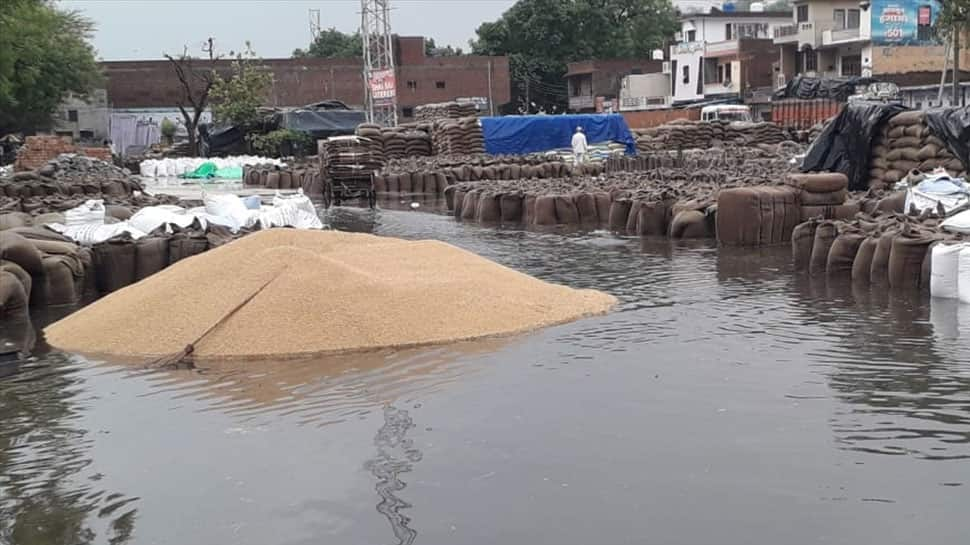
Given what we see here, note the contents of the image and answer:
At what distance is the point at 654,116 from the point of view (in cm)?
5181

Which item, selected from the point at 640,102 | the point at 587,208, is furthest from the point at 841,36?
the point at 587,208

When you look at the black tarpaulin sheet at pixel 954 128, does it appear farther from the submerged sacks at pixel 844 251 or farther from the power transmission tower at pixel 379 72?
the power transmission tower at pixel 379 72

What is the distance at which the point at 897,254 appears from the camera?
10.6 metres

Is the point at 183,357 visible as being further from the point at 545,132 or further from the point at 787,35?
the point at 787,35

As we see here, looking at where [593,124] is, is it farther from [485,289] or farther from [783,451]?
[783,451]

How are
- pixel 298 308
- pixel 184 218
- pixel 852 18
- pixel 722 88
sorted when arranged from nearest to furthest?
pixel 298 308
pixel 184 218
pixel 852 18
pixel 722 88

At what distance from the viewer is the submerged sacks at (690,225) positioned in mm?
15609

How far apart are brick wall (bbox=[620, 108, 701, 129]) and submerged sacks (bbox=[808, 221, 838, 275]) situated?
120 feet

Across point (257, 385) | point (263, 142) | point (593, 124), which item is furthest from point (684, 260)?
point (263, 142)

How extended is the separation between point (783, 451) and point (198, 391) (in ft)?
12.9

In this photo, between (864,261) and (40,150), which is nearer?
(864,261)

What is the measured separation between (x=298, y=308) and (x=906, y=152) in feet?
39.1

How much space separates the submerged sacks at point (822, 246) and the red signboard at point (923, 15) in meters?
45.5

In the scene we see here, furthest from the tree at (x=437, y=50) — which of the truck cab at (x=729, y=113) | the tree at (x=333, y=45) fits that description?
the truck cab at (x=729, y=113)
